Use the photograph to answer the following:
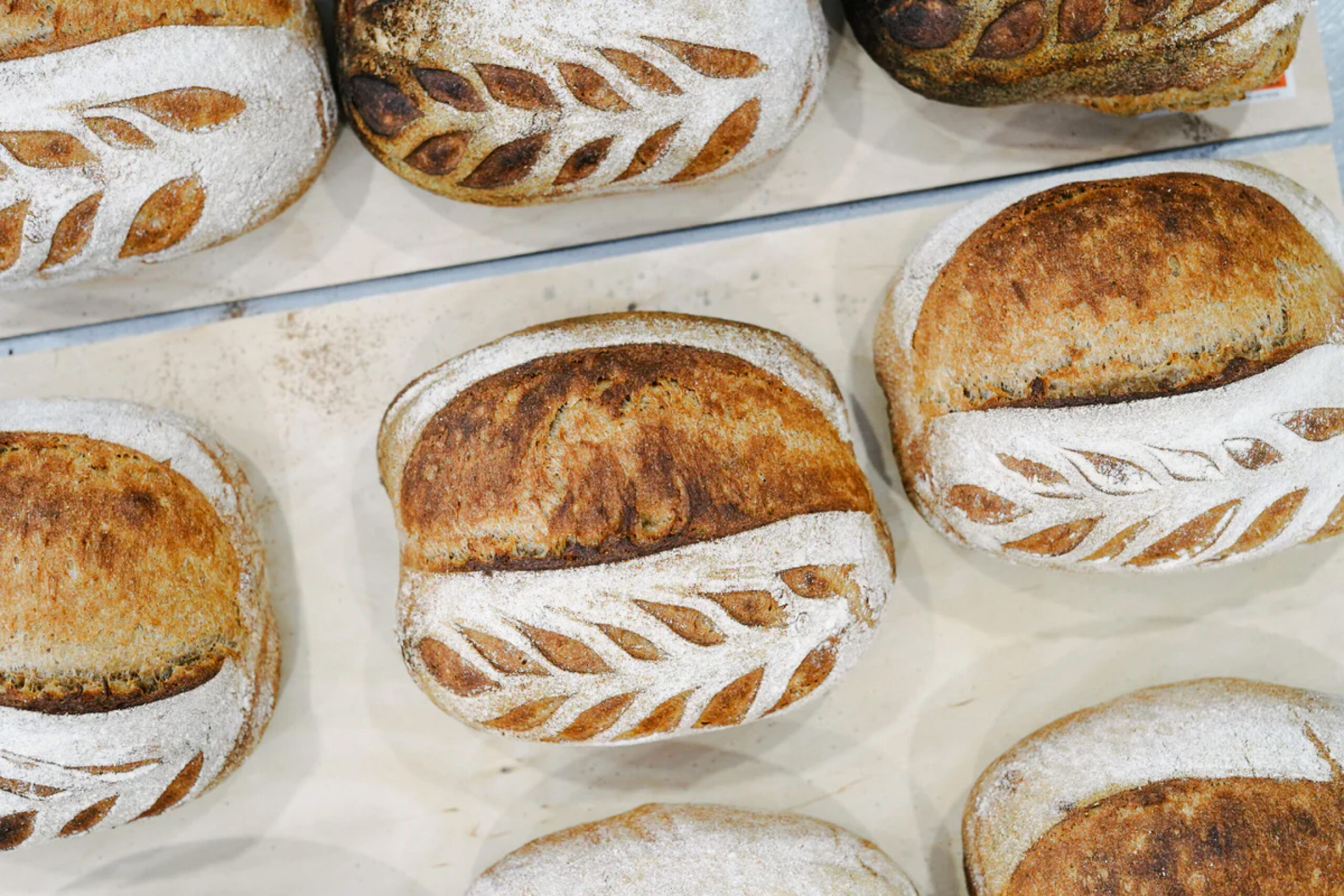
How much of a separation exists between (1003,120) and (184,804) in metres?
1.74

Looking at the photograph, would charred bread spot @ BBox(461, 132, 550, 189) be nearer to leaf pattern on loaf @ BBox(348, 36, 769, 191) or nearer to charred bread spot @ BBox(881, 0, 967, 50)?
leaf pattern on loaf @ BBox(348, 36, 769, 191)

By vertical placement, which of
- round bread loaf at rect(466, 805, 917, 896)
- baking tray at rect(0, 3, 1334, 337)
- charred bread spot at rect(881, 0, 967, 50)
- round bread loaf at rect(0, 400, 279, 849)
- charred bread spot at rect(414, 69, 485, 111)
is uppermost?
charred bread spot at rect(881, 0, 967, 50)

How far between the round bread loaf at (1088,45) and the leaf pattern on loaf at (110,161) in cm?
97

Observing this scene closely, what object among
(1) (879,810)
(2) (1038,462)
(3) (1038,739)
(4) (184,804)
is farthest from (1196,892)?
(4) (184,804)

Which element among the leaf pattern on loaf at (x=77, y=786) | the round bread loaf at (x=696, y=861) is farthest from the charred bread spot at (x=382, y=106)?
the round bread loaf at (x=696, y=861)

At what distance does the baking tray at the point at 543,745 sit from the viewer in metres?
1.62

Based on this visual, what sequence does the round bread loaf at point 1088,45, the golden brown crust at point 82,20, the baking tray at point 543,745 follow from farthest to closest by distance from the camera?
the baking tray at point 543,745
the round bread loaf at point 1088,45
the golden brown crust at point 82,20

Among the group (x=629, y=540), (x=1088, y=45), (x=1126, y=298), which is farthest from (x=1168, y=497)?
(x=629, y=540)

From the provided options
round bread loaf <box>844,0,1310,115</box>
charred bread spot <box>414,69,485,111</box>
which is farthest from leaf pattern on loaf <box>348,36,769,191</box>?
round bread loaf <box>844,0,1310,115</box>

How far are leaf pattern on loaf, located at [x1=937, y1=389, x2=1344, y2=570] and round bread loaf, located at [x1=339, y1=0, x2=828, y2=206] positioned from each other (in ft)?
2.07

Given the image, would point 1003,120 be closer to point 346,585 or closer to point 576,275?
point 576,275

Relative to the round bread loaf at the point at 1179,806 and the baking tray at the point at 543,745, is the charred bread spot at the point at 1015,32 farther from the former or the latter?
the round bread loaf at the point at 1179,806

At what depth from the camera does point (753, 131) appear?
147 cm

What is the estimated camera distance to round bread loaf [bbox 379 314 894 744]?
4.32 feet
